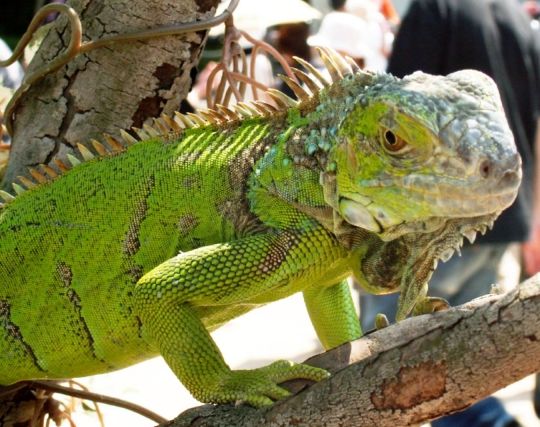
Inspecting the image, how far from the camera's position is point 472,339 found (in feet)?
5.35

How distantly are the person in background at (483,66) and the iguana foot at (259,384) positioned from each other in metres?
2.22

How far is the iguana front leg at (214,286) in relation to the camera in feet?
6.46

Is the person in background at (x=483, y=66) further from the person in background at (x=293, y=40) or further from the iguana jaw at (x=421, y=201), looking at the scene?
the person in background at (x=293, y=40)

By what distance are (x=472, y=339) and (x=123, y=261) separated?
88 cm

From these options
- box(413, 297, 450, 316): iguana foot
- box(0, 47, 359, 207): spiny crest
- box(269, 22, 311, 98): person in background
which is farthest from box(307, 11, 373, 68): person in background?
box(413, 297, 450, 316): iguana foot

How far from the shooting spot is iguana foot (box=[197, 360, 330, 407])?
1892 millimetres

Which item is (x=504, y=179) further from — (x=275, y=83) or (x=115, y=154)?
(x=275, y=83)

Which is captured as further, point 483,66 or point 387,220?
point 483,66

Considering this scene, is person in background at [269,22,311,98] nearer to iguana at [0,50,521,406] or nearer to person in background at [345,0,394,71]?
person in background at [345,0,394,71]

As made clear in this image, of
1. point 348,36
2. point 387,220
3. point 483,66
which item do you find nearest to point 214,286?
point 387,220

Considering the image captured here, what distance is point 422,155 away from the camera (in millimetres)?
1762

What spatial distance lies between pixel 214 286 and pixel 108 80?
776 mm

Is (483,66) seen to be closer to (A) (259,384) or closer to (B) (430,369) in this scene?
(A) (259,384)

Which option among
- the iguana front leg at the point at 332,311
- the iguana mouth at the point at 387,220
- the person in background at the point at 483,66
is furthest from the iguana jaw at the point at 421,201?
the person in background at the point at 483,66
